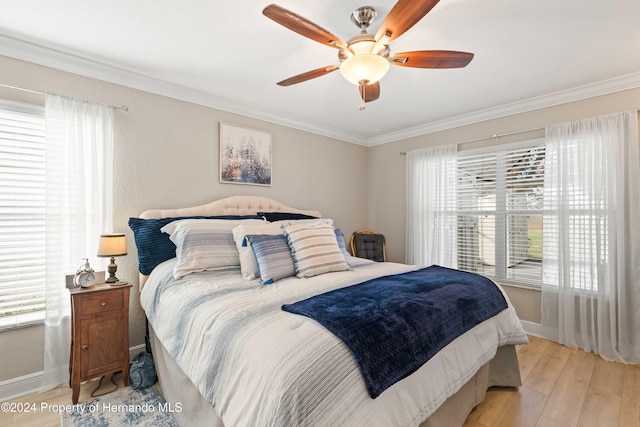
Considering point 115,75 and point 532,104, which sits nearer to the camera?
point 115,75

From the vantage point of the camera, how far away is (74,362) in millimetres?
1988

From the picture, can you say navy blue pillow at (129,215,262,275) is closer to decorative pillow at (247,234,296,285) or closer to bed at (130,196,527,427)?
bed at (130,196,527,427)

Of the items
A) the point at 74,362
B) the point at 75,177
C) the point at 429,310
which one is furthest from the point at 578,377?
the point at 75,177

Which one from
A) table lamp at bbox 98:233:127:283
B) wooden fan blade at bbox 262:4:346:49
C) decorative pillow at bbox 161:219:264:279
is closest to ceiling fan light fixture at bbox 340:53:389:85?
wooden fan blade at bbox 262:4:346:49

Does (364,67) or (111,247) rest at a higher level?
(364,67)

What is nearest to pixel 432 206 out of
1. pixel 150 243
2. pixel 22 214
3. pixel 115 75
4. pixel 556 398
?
pixel 556 398

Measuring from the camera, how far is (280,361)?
3.43 feet

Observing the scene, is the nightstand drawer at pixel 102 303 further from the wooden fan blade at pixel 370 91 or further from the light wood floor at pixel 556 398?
the wooden fan blade at pixel 370 91

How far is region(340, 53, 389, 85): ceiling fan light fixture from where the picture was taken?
1707 millimetres

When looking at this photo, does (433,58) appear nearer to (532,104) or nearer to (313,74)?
(313,74)

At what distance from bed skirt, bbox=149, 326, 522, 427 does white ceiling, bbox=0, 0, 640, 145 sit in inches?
84.6

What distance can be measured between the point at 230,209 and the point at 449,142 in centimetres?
288

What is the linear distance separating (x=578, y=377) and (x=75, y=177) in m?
4.25

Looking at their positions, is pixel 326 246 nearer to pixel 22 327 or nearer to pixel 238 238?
pixel 238 238
